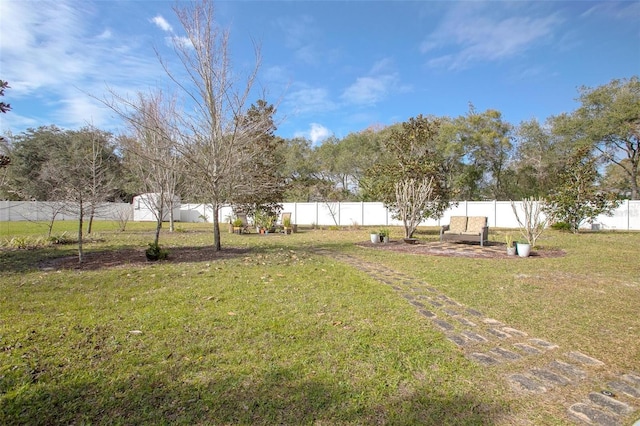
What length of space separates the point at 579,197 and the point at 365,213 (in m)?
11.6

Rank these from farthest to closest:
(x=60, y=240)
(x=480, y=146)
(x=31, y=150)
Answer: (x=31, y=150) < (x=480, y=146) < (x=60, y=240)

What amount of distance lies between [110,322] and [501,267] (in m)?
7.08

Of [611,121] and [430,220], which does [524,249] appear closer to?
[430,220]

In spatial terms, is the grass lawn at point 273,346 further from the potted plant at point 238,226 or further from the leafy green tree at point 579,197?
the leafy green tree at point 579,197

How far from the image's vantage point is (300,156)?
3259 cm

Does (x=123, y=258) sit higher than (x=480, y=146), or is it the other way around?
(x=480, y=146)

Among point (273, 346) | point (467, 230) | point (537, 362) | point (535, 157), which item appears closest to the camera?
point (537, 362)

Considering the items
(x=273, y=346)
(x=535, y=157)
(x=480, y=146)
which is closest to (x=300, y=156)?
(x=480, y=146)

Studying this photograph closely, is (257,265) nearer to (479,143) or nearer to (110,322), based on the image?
(110,322)

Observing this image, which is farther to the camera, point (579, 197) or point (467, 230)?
point (579, 197)

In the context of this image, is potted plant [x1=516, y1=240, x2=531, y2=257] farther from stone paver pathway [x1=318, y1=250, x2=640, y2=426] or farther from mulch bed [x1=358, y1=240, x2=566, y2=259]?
stone paver pathway [x1=318, y1=250, x2=640, y2=426]

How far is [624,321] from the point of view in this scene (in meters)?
3.80

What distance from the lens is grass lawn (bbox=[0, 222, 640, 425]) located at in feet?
7.14

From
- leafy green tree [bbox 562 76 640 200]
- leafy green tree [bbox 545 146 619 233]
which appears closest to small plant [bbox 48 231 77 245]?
leafy green tree [bbox 545 146 619 233]
